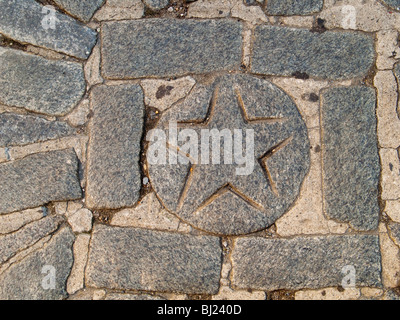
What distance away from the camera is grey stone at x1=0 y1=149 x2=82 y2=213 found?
6.46 ft

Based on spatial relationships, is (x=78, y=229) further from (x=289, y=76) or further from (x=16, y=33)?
(x=289, y=76)

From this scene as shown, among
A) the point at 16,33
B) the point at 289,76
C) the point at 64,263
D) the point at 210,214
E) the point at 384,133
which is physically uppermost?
the point at 16,33

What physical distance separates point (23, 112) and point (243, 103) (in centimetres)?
124

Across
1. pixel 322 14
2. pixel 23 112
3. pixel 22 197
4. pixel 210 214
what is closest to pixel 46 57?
pixel 23 112

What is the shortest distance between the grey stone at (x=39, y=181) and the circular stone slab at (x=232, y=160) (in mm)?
443

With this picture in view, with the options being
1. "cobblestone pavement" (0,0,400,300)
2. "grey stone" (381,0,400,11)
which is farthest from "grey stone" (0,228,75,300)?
"grey stone" (381,0,400,11)

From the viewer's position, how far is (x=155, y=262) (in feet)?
6.20

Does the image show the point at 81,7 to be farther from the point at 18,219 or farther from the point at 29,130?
the point at 18,219

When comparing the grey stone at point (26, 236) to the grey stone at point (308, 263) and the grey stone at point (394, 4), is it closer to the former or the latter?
the grey stone at point (308, 263)

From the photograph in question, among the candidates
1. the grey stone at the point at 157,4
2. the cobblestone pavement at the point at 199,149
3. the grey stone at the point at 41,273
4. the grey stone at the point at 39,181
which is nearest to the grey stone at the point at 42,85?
the cobblestone pavement at the point at 199,149

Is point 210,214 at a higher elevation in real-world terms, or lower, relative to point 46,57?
lower

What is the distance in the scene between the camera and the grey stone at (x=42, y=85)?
2035 millimetres

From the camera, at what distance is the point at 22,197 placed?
1974mm

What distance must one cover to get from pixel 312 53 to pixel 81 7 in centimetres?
134
